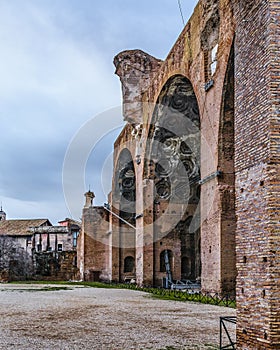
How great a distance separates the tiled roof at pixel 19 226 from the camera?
56906 millimetres

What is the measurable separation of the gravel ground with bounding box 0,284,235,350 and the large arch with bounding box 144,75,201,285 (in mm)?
11064

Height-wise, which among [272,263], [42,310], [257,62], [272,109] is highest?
[257,62]

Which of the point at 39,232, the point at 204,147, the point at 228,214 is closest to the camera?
the point at 228,214

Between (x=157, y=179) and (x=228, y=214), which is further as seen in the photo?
(x=157, y=179)

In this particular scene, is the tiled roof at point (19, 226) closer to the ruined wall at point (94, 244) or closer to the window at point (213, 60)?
the ruined wall at point (94, 244)

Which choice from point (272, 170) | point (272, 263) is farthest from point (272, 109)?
point (272, 263)

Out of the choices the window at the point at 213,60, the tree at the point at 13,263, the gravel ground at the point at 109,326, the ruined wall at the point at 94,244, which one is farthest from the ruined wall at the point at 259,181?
the tree at the point at 13,263

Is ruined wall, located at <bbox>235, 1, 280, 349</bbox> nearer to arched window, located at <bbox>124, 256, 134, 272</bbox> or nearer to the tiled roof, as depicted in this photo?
arched window, located at <bbox>124, 256, 134, 272</bbox>

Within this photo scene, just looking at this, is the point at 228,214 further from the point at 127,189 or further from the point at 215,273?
the point at 127,189

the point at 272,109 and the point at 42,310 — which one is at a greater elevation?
the point at 272,109

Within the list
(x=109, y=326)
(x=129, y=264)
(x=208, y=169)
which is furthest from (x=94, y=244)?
(x=109, y=326)

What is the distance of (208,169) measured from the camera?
17219 mm

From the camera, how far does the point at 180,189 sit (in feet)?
94.2

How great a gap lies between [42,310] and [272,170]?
9.45 m
